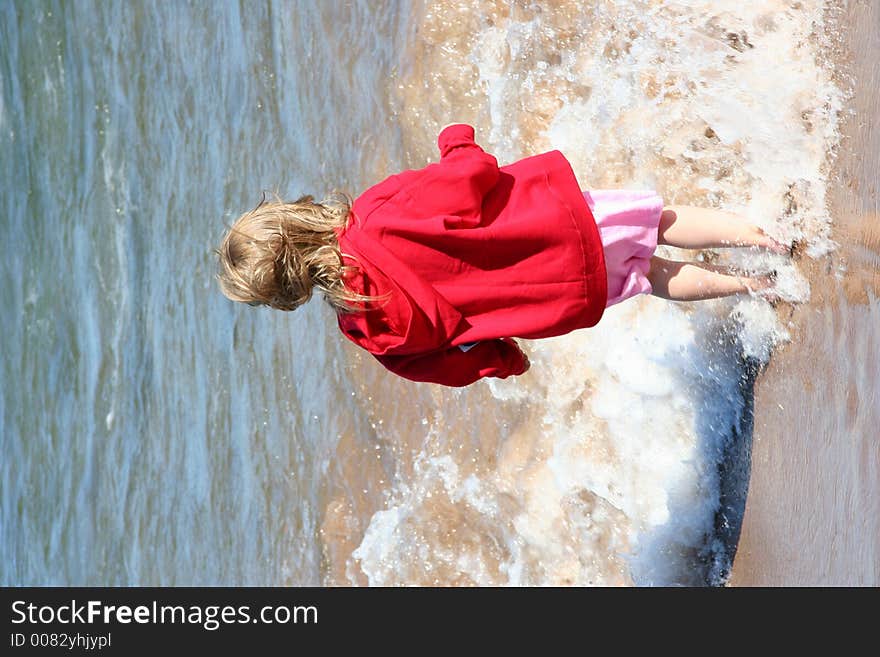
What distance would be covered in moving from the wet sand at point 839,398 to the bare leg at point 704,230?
29 centimetres

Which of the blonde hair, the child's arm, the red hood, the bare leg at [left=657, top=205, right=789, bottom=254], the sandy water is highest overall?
the sandy water

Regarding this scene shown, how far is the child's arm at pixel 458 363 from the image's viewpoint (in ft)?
8.84

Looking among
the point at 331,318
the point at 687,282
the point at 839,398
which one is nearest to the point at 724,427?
the point at 839,398

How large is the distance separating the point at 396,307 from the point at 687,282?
3.23 ft

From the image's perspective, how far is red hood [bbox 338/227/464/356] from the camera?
8.28 ft

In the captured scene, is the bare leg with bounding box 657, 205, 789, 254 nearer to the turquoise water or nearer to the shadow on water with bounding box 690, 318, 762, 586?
the shadow on water with bounding box 690, 318, 762, 586

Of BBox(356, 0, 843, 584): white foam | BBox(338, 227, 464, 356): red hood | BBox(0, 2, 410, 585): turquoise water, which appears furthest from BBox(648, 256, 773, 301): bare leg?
BBox(0, 2, 410, 585): turquoise water

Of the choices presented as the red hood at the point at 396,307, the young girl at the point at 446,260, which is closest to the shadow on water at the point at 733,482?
the young girl at the point at 446,260

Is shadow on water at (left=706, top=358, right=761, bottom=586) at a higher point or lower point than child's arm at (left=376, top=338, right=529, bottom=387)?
lower

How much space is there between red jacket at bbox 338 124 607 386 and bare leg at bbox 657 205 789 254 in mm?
407

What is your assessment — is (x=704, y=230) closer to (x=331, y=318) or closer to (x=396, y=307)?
(x=396, y=307)

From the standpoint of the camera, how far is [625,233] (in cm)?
280

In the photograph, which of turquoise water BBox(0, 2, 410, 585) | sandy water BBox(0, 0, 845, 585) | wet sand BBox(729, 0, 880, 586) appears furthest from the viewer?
turquoise water BBox(0, 2, 410, 585)
